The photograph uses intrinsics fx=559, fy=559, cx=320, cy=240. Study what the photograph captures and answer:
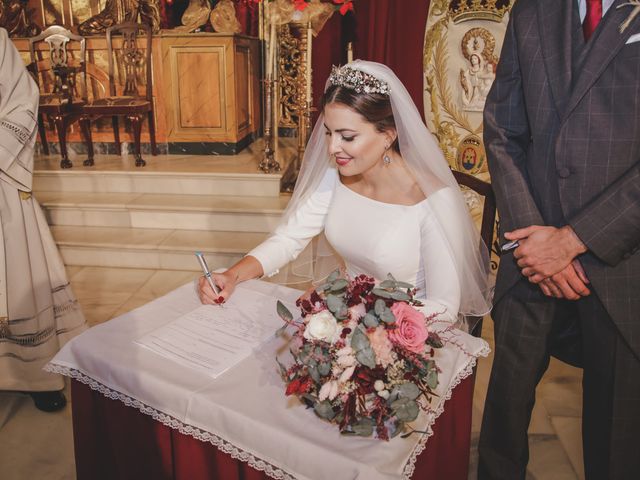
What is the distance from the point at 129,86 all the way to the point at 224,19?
51.9 inches

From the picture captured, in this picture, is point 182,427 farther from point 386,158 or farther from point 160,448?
point 386,158

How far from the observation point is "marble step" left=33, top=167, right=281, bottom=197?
5.30 meters

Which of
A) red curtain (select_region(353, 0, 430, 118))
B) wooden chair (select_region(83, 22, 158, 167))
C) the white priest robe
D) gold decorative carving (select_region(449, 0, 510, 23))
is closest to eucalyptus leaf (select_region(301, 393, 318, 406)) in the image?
the white priest robe

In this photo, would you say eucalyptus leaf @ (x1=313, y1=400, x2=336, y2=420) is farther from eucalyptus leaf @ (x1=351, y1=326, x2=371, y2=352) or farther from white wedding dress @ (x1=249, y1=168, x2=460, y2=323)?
white wedding dress @ (x1=249, y1=168, x2=460, y2=323)

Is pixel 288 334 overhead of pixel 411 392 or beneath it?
beneath

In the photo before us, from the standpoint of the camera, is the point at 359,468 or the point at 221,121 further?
the point at 221,121

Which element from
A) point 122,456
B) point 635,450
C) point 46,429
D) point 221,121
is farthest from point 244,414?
point 221,121

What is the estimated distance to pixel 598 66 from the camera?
150 centimetres

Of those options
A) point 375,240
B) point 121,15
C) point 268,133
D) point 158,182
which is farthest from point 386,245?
point 121,15

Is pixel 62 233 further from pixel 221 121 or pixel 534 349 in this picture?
pixel 534 349

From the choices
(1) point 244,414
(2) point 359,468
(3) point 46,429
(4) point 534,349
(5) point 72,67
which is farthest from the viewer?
(5) point 72,67

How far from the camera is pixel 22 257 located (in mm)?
2615

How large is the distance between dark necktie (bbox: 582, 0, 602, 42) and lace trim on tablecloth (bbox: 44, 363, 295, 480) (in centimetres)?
142

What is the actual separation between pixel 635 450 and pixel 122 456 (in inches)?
58.5
